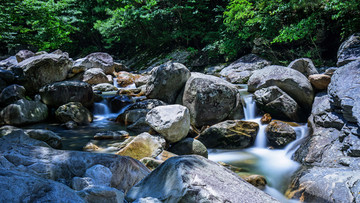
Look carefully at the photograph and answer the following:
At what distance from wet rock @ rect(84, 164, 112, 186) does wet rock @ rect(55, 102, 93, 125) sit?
244 inches

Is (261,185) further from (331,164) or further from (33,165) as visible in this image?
(33,165)

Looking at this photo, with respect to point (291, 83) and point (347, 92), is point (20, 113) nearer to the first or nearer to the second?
point (291, 83)

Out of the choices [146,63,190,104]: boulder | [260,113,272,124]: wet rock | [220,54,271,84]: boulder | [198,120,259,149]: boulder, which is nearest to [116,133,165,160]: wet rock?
[198,120,259,149]: boulder

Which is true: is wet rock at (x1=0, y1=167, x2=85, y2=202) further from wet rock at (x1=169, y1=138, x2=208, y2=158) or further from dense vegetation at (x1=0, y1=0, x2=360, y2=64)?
dense vegetation at (x1=0, y1=0, x2=360, y2=64)

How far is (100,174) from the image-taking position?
94.0 inches

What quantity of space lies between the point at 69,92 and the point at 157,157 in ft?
18.3

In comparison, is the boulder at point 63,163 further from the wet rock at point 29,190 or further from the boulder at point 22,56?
the boulder at point 22,56

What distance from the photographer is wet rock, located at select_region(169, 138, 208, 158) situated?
5.36 metres

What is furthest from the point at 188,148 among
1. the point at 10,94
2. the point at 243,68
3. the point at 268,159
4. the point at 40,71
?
the point at 243,68

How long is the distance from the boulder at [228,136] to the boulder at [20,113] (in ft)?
18.4

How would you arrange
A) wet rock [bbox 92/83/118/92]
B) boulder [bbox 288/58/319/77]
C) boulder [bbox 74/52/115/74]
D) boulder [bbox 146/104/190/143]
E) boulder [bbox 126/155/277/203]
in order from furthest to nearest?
boulder [bbox 74/52/115/74]
wet rock [bbox 92/83/118/92]
boulder [bbox 288/58/319/77]
boulder [bbox 146/104/190/143]
boulder [bbox 126/155/277/203]

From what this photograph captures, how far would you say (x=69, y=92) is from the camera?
346 inches

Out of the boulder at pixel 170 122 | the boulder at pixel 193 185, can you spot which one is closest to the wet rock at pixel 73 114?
the boulder at pixel 170 122

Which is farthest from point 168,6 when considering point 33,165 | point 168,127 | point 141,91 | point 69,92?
point 33,165
